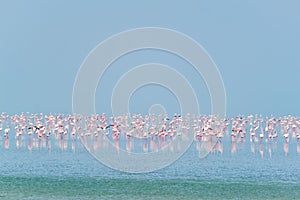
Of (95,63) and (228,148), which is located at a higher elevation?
(95,63)

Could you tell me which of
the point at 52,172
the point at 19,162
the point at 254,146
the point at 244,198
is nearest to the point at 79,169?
the point at 52,172

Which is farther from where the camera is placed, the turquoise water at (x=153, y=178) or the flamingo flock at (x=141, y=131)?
the flamingo flock at (x=141, y=131)

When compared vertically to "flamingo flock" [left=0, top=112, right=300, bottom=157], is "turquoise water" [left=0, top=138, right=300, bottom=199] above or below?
below

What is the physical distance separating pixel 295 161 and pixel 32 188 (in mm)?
12666

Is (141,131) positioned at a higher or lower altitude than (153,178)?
higher

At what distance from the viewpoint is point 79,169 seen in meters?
27.6

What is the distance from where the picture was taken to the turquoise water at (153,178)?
23.0 metres

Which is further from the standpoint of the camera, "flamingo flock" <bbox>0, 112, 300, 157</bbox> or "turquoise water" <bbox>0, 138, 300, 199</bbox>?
"flamingo flock" <bbox>0, 112, 300, 157</bbox>

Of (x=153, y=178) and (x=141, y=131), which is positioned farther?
(x=141, y=131)

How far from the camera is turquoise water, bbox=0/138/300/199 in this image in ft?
75.4

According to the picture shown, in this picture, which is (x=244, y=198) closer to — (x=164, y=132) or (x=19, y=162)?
(x=19, y=162)

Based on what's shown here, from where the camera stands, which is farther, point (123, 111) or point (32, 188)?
point (123, 111)

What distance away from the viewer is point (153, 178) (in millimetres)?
25812

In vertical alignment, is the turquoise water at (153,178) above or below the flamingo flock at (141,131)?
below
